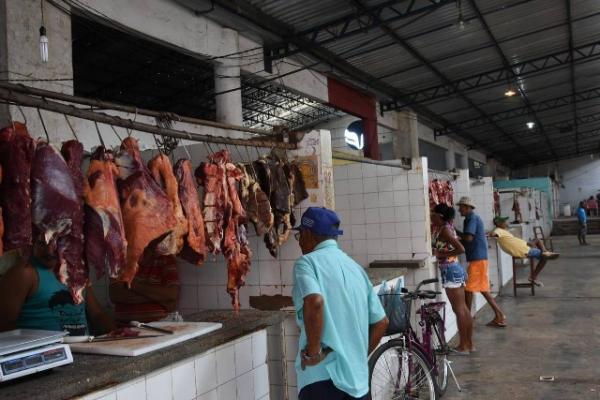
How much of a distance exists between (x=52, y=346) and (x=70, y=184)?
0.70m

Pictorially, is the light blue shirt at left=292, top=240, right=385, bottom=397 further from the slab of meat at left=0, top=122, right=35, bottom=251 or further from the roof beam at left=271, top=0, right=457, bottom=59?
the roof beam at left=271, top=0, right=457, bottom=59

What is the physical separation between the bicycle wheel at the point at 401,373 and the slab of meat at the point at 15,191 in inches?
123

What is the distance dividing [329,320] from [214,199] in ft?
4.12

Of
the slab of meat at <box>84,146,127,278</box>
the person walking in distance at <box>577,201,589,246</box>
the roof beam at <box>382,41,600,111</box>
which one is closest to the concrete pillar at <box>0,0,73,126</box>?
the slab of meat at <box>84,146,127,278</box>

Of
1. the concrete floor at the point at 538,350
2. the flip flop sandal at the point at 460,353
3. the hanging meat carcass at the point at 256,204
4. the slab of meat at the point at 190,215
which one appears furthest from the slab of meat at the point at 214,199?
the flip flop sandal at the point at 460,353

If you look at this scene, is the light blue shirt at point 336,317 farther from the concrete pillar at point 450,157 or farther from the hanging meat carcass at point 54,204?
the concrete pillar at point 450,157

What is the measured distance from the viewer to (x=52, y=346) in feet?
7.39

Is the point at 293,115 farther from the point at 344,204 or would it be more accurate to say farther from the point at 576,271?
the point at 344,204

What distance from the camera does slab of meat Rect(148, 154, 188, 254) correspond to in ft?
10.1

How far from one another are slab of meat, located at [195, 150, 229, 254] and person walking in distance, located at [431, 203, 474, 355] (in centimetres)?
360

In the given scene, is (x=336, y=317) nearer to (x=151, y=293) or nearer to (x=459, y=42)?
(x=151, y=293)

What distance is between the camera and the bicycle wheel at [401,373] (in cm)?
450

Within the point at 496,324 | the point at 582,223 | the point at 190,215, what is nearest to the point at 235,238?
→ the point at 190,215

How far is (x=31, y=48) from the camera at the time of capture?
20.6 ft
